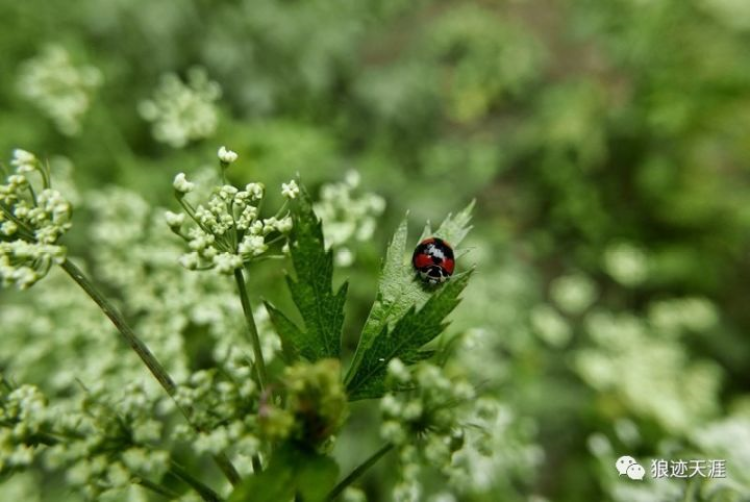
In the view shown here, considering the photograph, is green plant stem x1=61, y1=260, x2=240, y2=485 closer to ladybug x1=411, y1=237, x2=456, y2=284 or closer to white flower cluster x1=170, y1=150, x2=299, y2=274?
white flower cluster x1=170, y1=150, x2=299, y2=274

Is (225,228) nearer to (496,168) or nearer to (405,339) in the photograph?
(405,339)

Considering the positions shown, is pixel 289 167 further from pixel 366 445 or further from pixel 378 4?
pixel 378 4

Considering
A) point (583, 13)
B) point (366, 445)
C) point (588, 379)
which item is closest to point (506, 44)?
point (583, 13)

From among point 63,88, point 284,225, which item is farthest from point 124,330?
point 63,88

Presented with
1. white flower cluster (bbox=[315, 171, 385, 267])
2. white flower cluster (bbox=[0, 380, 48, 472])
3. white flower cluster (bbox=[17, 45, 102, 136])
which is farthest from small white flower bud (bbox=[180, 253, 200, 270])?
white flower cluster (bbox=[17, 45, 102, 136])

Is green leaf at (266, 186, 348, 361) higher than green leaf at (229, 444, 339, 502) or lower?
higher

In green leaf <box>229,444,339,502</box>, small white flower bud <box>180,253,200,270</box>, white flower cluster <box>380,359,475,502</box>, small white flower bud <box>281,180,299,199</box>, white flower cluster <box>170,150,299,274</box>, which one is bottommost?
green leaf <box>229,444,339,502</box>
